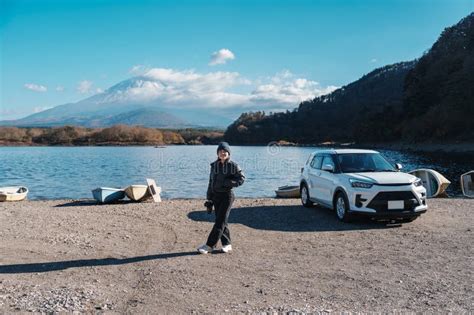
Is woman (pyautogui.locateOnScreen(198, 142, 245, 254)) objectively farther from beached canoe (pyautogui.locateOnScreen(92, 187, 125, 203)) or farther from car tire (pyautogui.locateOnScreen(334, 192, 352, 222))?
beached canoe (pyautogui.locateOnScreen(92, 187, 125, 203))

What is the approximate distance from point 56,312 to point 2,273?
96.1 inches

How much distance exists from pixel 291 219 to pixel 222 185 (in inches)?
194

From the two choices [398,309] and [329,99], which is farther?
[329,99]

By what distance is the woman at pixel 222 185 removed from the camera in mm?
8438

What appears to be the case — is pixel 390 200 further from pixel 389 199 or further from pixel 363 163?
pixel 363 163

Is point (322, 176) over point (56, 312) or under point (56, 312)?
over

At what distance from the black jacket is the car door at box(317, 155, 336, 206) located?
193 inches

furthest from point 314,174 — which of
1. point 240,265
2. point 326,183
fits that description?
point 240,265

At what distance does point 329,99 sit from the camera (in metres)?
189

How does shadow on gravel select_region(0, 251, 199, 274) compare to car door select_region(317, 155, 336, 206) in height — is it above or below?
below

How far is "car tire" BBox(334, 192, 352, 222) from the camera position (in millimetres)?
11852

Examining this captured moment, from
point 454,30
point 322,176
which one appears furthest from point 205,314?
point 454,30

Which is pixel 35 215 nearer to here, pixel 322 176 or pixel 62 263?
pixel 62 263

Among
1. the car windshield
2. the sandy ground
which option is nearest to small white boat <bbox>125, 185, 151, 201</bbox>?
the sandy ground
